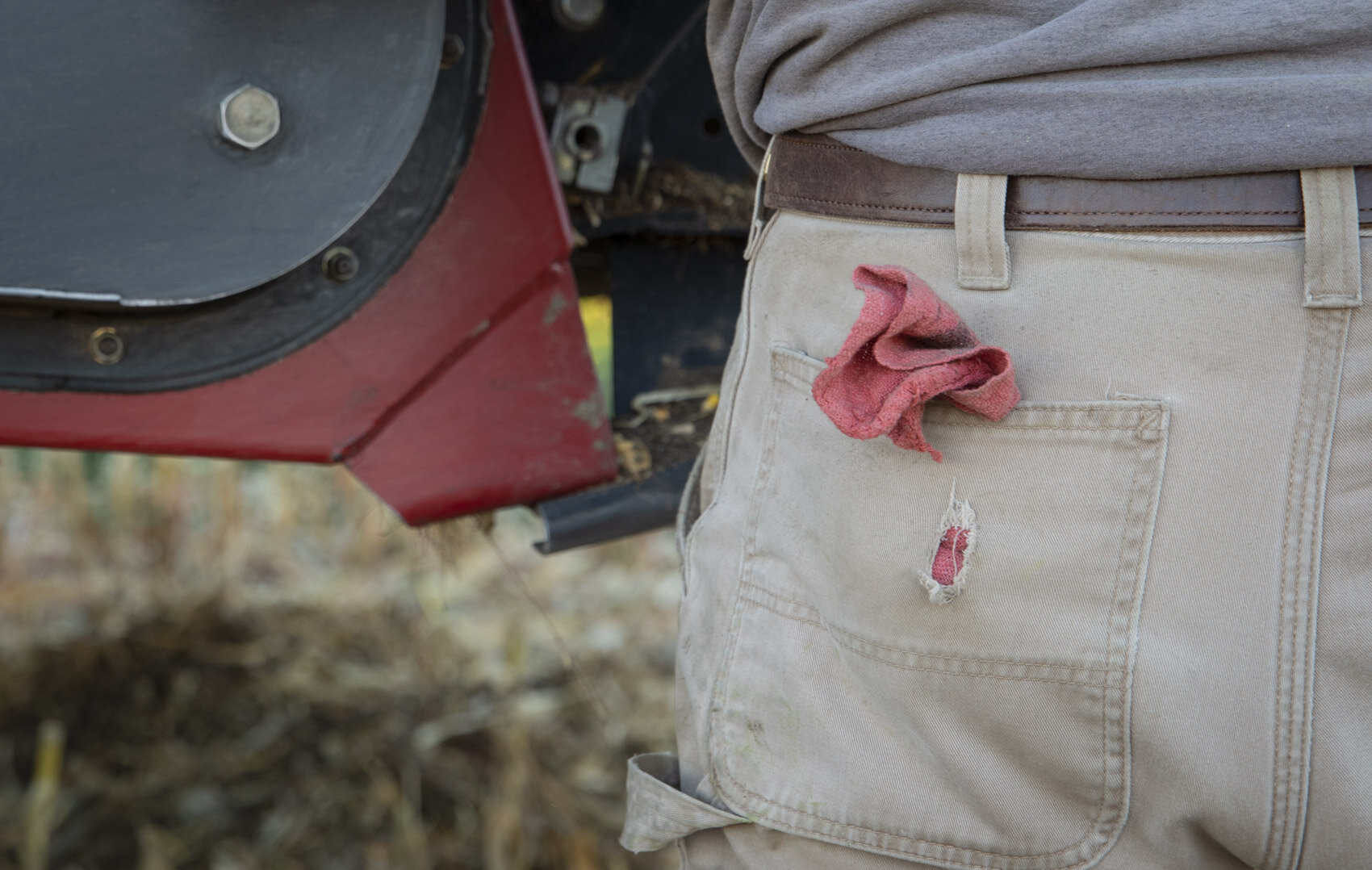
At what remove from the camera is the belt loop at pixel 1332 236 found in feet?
2.24

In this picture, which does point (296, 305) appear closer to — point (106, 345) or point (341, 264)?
point (341, 264)

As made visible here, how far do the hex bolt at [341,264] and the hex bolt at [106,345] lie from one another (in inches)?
7.9

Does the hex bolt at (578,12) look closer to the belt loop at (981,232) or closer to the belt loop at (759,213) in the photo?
the belt loop at (759,213)

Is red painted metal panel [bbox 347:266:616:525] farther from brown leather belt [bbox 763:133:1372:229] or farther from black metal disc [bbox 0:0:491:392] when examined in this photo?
brown leather belt [bbox 763:133:1372:229]

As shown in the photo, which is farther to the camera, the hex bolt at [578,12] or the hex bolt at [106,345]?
the hex bolt at [578,12]

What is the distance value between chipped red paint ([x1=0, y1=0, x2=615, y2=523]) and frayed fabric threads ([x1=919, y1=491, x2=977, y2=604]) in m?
0.60

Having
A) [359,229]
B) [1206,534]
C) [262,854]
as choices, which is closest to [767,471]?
[1206,534]

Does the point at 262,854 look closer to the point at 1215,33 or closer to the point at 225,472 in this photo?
the point at 225,472

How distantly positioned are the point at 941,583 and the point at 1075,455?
0.40 feet

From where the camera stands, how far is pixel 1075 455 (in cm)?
74

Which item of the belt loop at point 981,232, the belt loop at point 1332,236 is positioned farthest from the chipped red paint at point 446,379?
the belt loop at point 1332,236

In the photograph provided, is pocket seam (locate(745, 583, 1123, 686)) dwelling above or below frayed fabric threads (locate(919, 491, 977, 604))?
below

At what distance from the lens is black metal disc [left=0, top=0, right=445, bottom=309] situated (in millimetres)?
918

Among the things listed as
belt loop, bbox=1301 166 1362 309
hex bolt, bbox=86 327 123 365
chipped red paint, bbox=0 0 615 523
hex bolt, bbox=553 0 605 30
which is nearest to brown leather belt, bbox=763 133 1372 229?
belt loop, bbox=1301 166 1362 309
